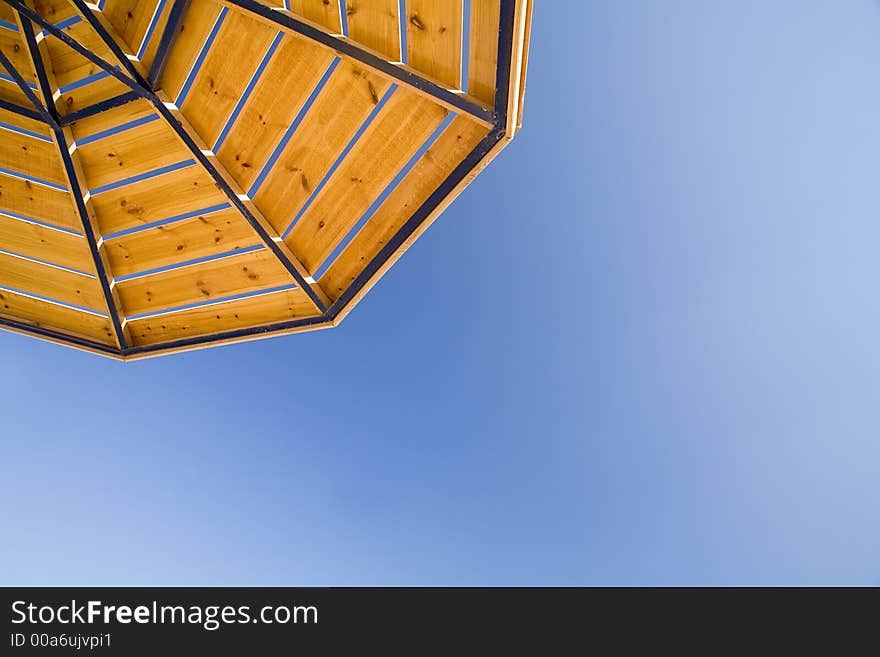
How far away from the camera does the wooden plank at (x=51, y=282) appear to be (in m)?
Answer: 4.86

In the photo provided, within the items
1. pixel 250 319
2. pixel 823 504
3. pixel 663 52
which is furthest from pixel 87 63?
pixel 823 504

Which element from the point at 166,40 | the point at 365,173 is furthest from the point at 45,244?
the point at 365,173

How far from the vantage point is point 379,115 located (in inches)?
150

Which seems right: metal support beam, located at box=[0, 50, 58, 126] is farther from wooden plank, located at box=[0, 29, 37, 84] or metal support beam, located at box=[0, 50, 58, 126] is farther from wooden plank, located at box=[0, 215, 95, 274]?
wooden plank, located at box=[0, 215, 95, 274]

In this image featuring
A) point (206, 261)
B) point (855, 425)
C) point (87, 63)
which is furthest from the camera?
point (855, 425)

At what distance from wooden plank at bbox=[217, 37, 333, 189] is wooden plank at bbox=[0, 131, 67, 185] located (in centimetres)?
139

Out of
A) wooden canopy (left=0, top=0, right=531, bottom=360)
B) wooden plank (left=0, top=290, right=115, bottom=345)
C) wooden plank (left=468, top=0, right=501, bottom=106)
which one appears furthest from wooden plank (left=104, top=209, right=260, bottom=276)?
wooden plank (left=468, top=0, right=501, bottom=106)

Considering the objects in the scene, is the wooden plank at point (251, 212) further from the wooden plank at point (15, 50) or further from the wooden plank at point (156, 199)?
the wooden plank at point (15, 50)

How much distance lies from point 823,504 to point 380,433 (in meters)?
5.99

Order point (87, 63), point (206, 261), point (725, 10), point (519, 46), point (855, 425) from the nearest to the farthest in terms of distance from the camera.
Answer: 1. point (519, 46)
2. point (87, 63)
3. point (206, 261)
4. point (725, 10)
5. point (855, 425)

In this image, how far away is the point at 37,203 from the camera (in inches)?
186
